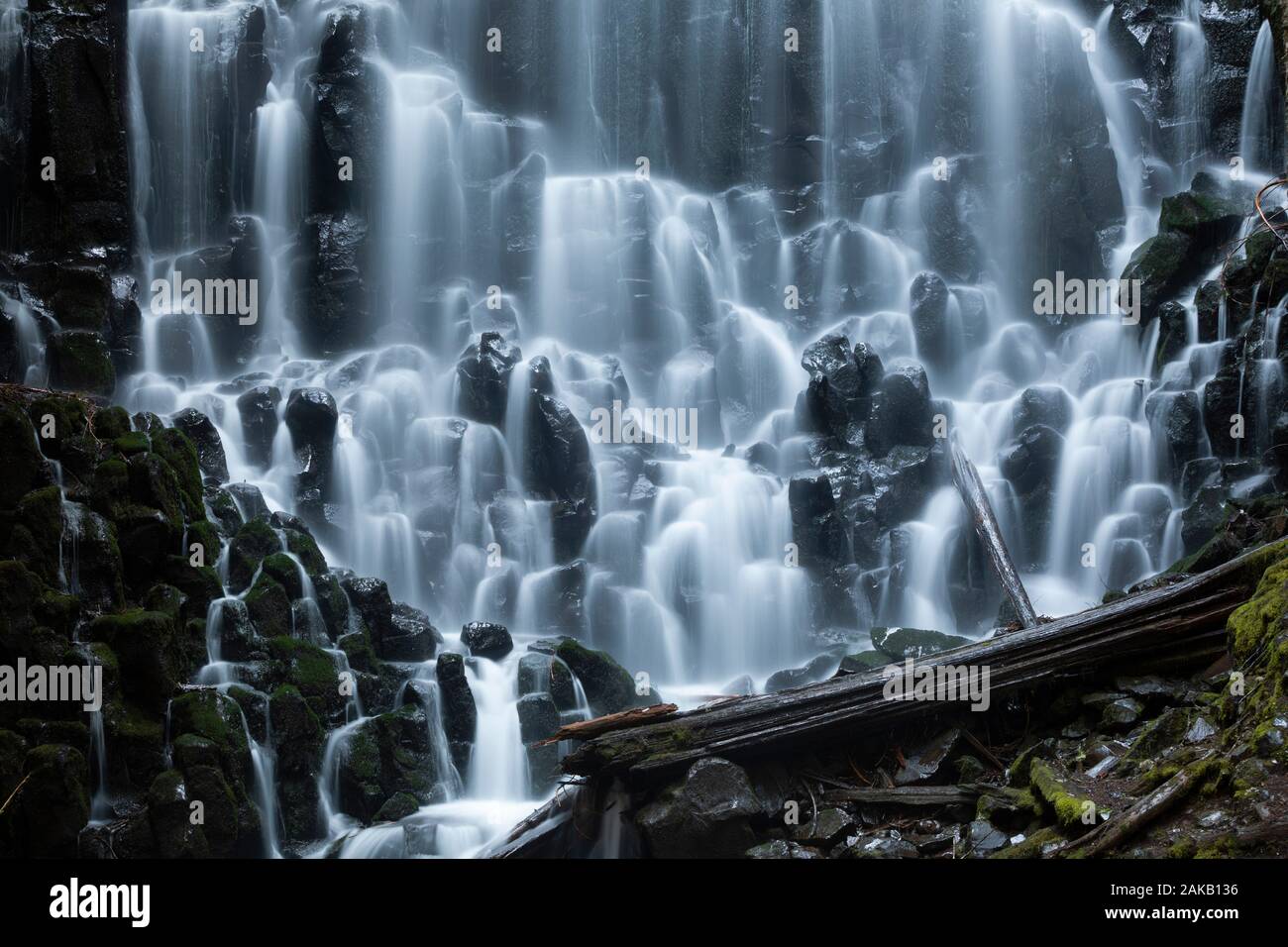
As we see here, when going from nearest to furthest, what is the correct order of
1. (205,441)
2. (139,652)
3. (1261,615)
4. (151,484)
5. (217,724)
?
(1261,615) → (139,652) → (217,724) → (151,484) → (205,441)

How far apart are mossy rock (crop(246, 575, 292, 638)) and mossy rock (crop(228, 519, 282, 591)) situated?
0.75 feet

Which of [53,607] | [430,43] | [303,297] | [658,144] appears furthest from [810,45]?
[53,607]

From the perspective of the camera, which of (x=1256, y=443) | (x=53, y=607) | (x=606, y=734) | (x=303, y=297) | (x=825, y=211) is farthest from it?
(x=825, y=211)

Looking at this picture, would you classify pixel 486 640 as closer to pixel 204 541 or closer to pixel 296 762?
pixel 296 762

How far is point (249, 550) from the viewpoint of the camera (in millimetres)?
11781

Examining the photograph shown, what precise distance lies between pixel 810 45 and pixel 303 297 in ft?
41.2

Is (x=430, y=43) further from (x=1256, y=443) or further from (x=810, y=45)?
(x=1256, y=443)

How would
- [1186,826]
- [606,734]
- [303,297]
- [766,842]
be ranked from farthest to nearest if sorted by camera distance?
1. [303,297]
2. [606,734]
3. [766,842]
4. [1186,826]

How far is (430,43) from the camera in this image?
23875 millimetres

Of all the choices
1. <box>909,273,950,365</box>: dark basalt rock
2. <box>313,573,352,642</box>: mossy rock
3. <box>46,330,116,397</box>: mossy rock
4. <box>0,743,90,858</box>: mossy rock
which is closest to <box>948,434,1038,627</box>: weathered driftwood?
<box>909,273,950,365</box>: dark basalt rock

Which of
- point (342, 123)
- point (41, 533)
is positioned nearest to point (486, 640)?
point (41, 533)

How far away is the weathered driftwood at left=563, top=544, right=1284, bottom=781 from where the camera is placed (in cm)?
646

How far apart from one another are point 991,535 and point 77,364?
38.2 feet

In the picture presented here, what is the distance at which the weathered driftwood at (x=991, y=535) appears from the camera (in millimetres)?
8055
